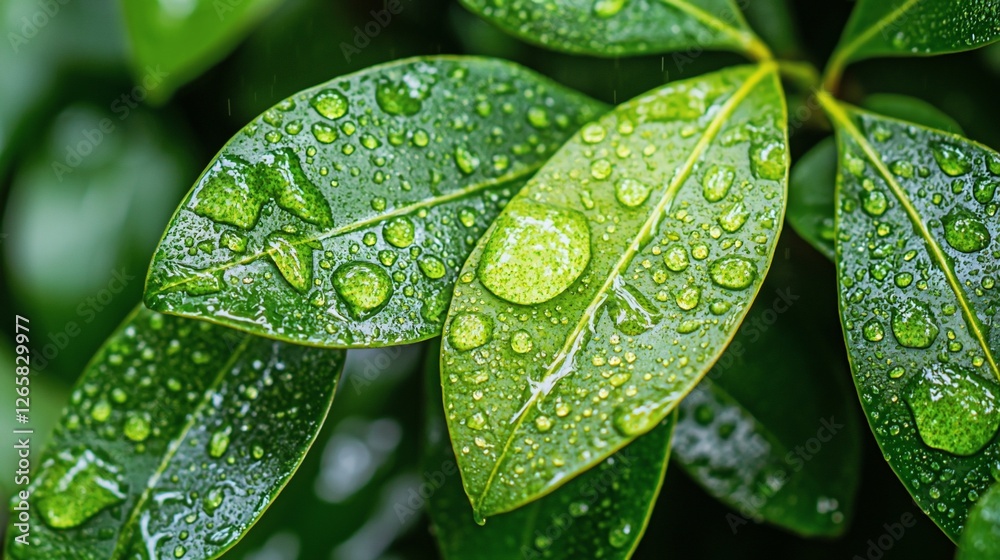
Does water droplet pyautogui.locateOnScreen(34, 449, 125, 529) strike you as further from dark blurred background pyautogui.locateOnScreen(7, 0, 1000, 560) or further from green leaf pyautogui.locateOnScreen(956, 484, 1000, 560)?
green leaf pyautogui.locateOnScreen(956, 484, 1000, 560)

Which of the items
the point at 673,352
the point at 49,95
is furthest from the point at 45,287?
the point at 673,352

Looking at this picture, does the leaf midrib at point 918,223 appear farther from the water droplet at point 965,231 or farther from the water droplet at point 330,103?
the water droplet at point 330,103

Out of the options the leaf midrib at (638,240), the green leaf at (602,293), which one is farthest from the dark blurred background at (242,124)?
the green leaf at (602,293)

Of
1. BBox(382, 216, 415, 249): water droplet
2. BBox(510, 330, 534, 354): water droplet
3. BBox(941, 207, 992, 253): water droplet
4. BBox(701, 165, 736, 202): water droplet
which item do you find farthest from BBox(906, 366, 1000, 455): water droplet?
BBox(382, 216, 415, 249): water droplet

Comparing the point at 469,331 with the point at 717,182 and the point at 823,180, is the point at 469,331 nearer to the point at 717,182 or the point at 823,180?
the point at 717,182

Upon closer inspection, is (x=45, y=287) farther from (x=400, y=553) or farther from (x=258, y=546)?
(x=400, y=553)

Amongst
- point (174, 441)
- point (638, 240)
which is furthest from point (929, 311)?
point (174, 441)
